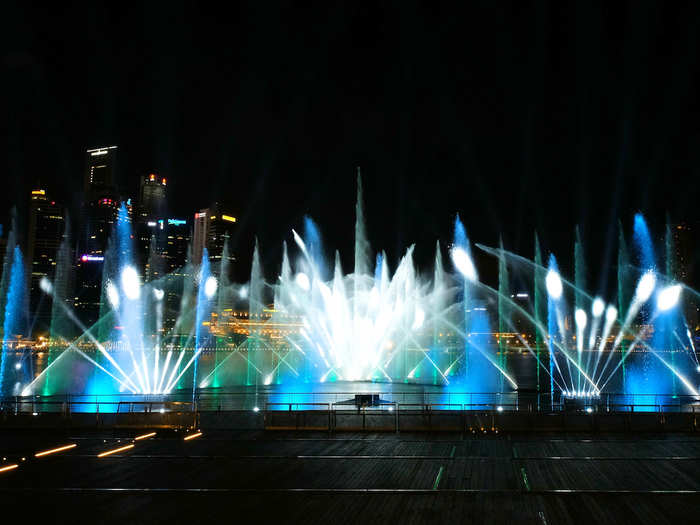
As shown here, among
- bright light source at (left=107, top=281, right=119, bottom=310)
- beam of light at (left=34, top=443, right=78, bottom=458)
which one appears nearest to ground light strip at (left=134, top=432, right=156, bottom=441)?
beam of light at (left=34, top=443, right=78, bottom=458)

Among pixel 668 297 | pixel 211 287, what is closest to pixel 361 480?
pixel 668 297

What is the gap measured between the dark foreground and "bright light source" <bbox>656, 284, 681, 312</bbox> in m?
92.0

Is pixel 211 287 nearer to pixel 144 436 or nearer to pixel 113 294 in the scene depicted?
pixel 113 294

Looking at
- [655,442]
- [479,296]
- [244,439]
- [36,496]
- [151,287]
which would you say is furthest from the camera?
[151,287]

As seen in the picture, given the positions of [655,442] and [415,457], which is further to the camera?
[655,442]

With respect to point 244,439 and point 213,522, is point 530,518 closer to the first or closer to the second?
point 213,522

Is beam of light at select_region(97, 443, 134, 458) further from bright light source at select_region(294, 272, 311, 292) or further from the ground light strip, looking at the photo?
bright light source at select_region(294, 272, 311, 292)

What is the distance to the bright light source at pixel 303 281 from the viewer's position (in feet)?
211

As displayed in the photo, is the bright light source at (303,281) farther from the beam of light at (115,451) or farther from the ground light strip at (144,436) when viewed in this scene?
the beam of light at (115,451)

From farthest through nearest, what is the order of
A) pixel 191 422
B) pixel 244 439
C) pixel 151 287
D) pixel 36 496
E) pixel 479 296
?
1. pixel 151 287
2. pixel 479 296
3. pixel 191 422
4. pixel 244 439
5. pixel 36 496

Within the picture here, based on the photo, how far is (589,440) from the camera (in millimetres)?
20469

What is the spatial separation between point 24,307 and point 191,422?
19383 centimetres

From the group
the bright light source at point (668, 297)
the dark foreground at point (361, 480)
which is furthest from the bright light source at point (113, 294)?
the dark foreground at point (361, 480)

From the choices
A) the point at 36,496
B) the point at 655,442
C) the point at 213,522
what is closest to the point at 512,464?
the point at 655,442
